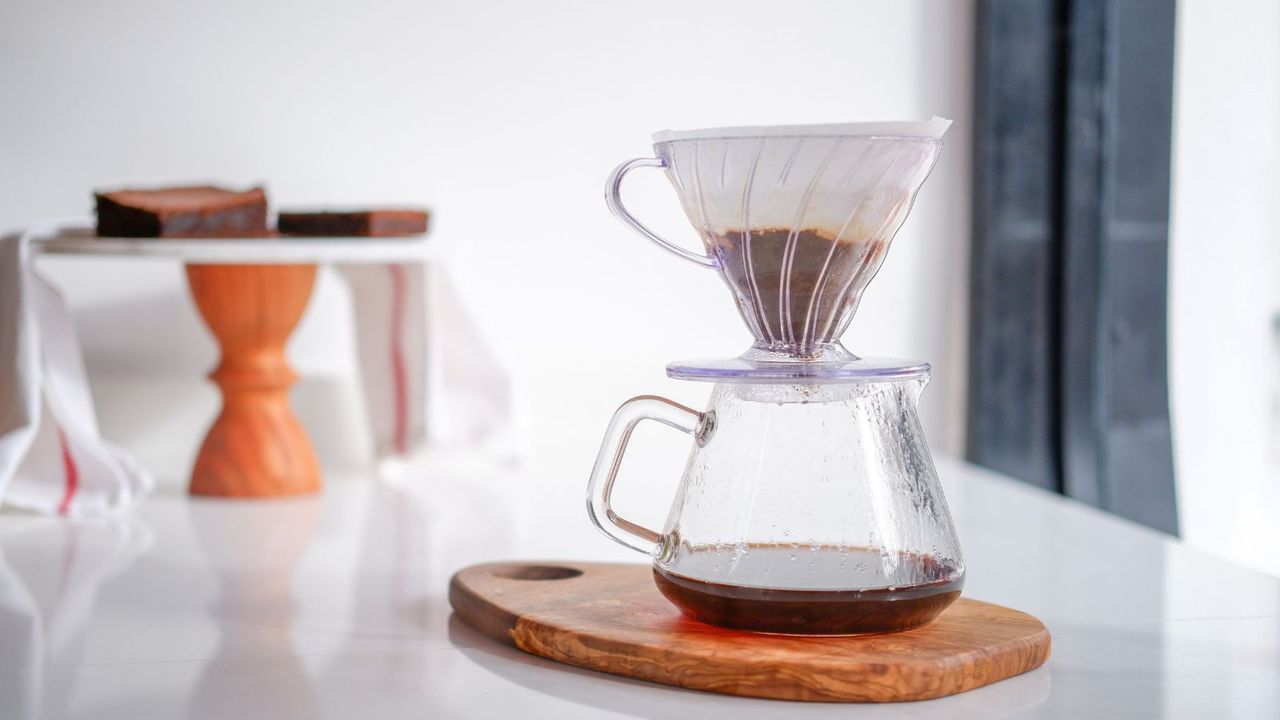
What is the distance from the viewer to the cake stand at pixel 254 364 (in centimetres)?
111

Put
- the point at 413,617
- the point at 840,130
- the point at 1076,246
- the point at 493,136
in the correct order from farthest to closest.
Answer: the point at 1076,246
the point at 493,136
the point at 413,617
the point at 840,130

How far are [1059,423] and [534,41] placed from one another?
0.79 m

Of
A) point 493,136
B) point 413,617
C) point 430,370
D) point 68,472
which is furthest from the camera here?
point 493,136

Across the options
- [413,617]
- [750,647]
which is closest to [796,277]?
[750,647]

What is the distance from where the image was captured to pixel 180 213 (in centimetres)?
106

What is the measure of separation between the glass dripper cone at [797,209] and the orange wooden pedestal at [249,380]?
0.63 meters

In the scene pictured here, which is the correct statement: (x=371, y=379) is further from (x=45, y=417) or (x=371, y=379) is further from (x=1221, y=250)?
(x=1221, y=250)

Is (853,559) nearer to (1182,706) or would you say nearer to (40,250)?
(1182,706)

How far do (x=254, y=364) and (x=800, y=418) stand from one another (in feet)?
2.27

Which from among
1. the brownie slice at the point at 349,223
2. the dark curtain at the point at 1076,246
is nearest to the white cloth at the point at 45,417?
the brownie slice at the point at 349,223

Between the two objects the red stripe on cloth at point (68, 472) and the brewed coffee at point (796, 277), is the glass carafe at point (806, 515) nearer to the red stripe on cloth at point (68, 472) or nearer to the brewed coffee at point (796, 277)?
the brewed coffee at point (796, 277)

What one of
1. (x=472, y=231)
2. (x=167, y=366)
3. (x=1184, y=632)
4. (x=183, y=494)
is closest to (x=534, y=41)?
(x=472, y=231)

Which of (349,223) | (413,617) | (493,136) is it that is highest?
(493,136)

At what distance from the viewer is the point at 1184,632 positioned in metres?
0.64
